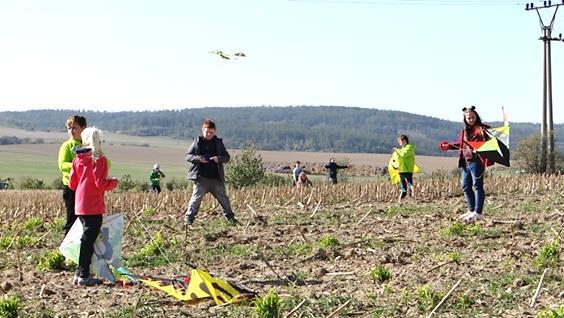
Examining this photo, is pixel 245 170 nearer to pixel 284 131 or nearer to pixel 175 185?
pixel 175 185

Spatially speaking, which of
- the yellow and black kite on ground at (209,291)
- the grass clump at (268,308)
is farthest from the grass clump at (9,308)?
the grass clump at (268,308)

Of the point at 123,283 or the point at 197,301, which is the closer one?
the point at 197,301

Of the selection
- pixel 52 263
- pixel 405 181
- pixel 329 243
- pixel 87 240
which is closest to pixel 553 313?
pixel 329 243

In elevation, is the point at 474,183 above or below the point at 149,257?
above

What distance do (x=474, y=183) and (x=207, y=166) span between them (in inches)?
161

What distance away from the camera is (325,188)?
821 inches

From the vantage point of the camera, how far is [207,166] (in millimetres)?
13102

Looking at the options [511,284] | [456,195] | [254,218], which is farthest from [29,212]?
[511,284]

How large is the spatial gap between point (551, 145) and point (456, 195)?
21153 millimetres

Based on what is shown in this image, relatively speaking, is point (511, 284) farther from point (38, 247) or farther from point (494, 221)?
point (38, 247)

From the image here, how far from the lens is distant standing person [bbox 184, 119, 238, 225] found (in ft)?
42.3

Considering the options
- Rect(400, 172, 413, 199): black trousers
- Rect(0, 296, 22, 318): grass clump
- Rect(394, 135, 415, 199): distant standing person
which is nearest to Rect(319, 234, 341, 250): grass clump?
Rect(0, 296, 22, 318): grass clump

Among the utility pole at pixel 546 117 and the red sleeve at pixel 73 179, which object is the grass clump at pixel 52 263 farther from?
the utility pole at pixel 546 117

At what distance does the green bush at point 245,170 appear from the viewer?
35188mm
